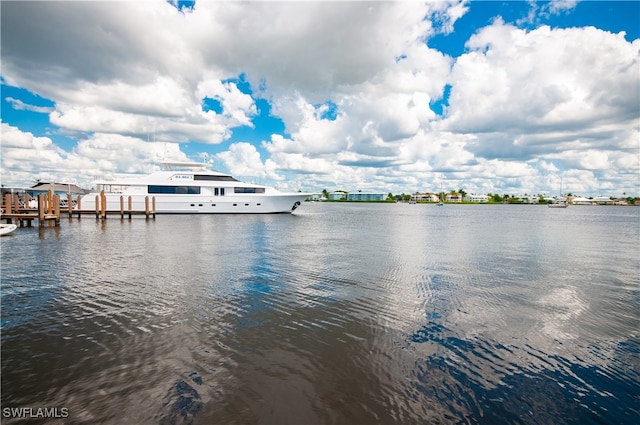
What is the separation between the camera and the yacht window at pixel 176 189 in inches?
1940

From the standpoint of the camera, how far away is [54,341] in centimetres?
673

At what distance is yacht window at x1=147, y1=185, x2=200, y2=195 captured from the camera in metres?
49.3

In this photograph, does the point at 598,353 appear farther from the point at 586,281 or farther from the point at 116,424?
the point at 116,424

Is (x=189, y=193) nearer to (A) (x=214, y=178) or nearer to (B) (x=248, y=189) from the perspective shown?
(A) (x=214, y=178)

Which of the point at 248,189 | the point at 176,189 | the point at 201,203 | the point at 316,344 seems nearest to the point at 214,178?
the point at 201,203

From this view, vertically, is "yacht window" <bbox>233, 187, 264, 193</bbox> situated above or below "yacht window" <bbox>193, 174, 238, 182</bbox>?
below

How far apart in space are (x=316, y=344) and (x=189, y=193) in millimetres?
47770

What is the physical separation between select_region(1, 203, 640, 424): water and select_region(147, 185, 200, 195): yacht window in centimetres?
3704

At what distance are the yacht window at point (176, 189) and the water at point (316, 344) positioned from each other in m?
37.0

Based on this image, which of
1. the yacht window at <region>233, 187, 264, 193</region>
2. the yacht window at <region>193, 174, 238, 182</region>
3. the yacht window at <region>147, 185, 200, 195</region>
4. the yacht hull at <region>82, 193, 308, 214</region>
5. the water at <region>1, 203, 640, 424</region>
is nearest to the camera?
the water at <region>1, 203, 640, 424</region>

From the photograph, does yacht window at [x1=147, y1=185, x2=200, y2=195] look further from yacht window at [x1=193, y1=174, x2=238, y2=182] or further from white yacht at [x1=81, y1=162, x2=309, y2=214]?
yacht window at [x1=193, y1=174, x2=238, y2=182]

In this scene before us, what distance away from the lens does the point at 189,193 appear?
164 ft

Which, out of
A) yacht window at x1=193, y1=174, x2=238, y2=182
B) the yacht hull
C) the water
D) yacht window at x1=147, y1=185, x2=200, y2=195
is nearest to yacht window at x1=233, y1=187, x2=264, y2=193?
the yacht hull

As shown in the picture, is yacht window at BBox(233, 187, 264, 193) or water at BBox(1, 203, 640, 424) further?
yacht window at BBox(233, 187, 264, 193)
